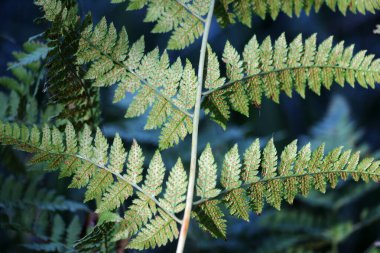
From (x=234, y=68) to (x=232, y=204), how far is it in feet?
0.89

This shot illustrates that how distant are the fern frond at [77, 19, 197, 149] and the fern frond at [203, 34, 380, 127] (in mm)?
Answer: 57

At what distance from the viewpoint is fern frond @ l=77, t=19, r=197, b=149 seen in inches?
33.0

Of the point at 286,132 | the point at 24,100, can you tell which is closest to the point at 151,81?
the point at 24,100

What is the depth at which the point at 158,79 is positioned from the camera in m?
0.86

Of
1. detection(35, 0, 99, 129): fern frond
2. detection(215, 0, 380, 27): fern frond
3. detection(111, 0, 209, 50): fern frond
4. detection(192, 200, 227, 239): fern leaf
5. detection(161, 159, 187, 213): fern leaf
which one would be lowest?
detection(192, 200, 227, 239): fern leaf

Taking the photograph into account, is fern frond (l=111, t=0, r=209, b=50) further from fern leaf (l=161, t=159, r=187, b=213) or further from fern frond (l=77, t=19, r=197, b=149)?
fern leaf (l=161, t=159, r=187, b=213)

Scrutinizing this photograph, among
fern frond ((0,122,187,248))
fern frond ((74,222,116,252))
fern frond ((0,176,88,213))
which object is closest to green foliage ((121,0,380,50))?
fern frond ((0,122,187,248))

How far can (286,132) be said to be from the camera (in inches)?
127

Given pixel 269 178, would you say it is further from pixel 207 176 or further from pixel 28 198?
pixel 28 198

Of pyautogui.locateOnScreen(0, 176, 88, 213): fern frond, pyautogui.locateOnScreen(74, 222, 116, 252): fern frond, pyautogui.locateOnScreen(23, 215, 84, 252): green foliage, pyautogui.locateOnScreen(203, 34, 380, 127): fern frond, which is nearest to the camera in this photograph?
pyautogui.locateOnScreen(74, 222, 116, 252): fern frond

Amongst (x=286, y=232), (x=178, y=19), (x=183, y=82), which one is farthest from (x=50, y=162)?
(x=286, y=232)

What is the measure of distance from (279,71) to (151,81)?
267 millimetres

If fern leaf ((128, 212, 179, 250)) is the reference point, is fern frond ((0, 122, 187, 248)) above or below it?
above

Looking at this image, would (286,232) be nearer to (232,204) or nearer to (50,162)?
(232,204)
